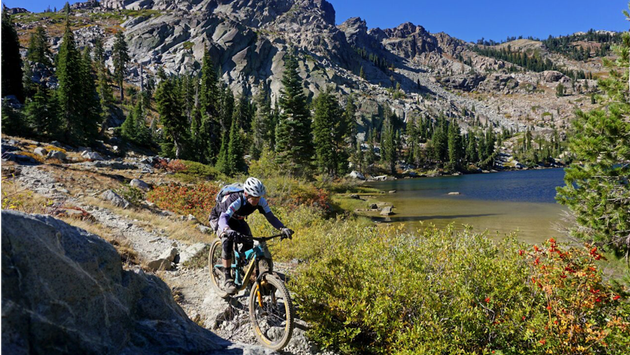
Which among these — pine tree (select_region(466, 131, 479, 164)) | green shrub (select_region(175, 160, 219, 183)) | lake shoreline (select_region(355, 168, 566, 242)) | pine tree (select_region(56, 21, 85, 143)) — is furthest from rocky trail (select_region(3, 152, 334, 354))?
pine tree (select_region(466, 131, 479, 164))

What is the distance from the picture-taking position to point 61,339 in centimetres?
234

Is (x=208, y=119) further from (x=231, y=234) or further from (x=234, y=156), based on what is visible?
(x=231, y=234)

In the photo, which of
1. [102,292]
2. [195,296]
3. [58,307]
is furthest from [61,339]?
[195,296]

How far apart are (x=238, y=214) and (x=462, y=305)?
13.3 feet

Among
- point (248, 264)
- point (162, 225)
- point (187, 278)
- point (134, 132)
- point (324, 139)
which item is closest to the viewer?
point (248, 264)

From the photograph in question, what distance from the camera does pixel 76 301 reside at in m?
2.63

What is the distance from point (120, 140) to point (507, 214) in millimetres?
53853

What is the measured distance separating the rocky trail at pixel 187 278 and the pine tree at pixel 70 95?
30196mm

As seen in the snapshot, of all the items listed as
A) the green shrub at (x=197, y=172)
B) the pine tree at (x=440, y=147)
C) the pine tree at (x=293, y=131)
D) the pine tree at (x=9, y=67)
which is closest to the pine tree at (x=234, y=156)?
the pine tree at (x=293, y=131)

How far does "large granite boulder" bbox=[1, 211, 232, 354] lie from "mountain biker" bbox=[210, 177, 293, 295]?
141 centimetres

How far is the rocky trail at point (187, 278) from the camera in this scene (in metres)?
5.27

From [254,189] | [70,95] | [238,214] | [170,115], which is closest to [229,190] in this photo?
Result: [238,214]

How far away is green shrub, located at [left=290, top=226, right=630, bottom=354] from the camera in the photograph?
186 inches

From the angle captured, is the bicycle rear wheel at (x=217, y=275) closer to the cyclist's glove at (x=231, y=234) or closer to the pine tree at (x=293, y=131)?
the cyclist's glove at (x=231, y=234)
